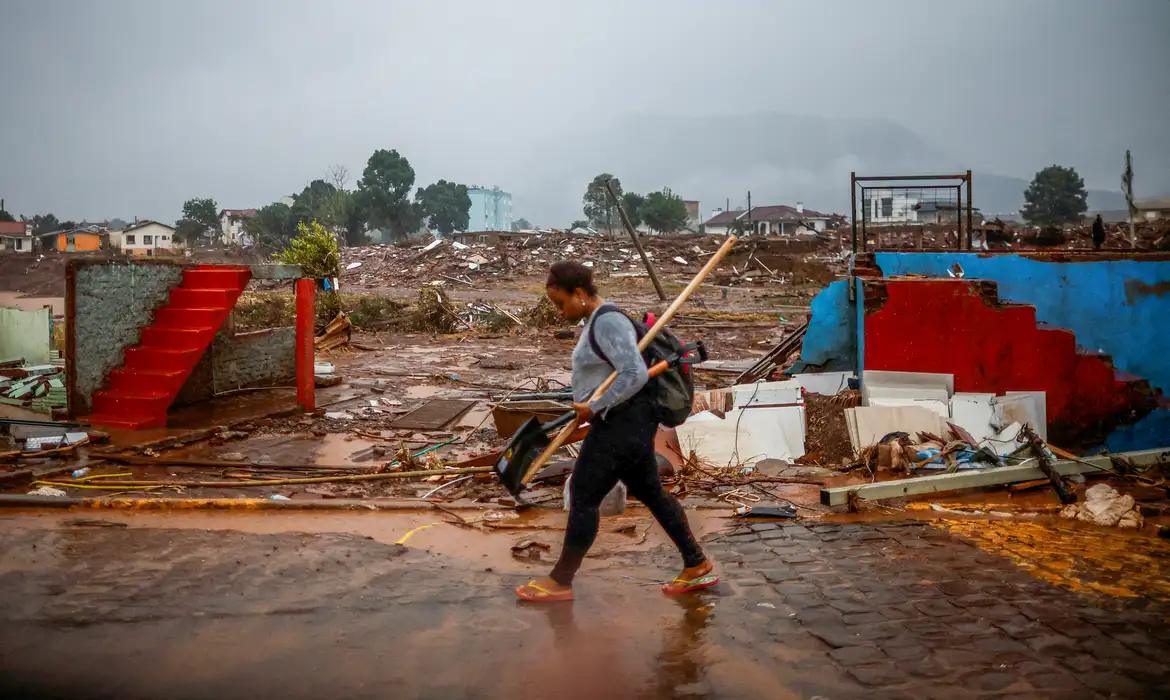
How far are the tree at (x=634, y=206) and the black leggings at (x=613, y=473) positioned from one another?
207 feet

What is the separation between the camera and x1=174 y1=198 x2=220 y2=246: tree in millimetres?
66000

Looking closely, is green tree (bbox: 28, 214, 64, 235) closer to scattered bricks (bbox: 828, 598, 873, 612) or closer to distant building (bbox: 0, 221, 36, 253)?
distant building (bbox: 0, 221, 36, 253)

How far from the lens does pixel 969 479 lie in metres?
6.54

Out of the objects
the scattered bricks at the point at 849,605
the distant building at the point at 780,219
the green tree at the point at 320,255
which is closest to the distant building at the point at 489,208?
the distant building at the point at 780,219

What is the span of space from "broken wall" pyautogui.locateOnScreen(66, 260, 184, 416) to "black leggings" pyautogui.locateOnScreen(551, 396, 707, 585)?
7071mm

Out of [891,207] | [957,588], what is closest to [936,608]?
[957,588]

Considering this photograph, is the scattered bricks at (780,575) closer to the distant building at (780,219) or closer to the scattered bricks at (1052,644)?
the scattered bricks at (1052,644)

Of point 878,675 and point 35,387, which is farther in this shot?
point 35,387

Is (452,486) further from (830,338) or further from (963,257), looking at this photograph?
(963,257)

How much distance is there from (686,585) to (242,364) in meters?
8.78

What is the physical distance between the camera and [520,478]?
4684 mm

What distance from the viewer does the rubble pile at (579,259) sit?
3562cm

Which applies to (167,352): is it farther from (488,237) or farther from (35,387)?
(488,237)

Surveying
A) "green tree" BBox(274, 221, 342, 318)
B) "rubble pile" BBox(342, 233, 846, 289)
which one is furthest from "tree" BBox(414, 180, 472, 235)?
"green tree" BBox(274, 221, 342, 318)
